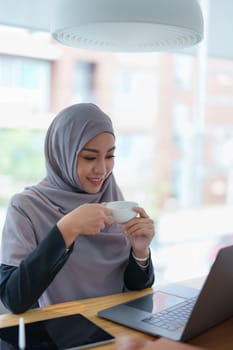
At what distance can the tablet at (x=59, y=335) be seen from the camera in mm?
958

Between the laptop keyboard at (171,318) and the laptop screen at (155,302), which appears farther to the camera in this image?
the laptop screen at (155,302)

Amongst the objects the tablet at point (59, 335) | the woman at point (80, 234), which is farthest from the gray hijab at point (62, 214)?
the tablet at point (59, 335)

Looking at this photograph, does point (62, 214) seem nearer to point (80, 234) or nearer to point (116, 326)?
point (80, 234)

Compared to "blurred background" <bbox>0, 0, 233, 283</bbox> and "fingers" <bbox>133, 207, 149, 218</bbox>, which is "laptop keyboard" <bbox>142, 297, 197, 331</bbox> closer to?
"fingers" <bbox>133, 207, 149, 218</bbox>

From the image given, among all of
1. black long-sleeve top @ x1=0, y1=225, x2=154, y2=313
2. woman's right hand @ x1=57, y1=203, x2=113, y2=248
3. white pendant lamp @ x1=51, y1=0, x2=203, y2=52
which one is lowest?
black long-sleeve top @ x1=0, y1=225, x2=154, y2=313

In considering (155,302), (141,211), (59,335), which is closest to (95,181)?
(141,211)

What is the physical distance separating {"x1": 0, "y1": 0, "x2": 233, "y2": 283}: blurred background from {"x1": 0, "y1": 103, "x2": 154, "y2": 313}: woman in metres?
1.62

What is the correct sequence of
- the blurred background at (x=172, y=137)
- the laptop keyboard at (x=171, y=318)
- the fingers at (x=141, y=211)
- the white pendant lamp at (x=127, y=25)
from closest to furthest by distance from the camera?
the white pendant lamp at (x=127, y=25) → the laptop keyboard at (x=171, y=318) → the fingers at (x=141, y=211) → the blurred background at (x=172, y=137)

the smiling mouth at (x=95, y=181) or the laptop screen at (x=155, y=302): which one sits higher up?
the smiling mouth at (x=95, y=181)

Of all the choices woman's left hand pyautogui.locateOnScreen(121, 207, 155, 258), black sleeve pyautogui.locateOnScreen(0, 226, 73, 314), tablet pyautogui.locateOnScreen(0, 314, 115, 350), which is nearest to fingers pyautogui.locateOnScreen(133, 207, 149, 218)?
woman's left hand pyautogui.locateOnScreen(121, 207, 155, 258)

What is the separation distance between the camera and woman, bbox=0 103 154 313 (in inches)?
52.4

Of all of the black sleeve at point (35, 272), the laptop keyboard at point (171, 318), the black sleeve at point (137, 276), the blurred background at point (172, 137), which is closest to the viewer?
the laptop keyboard at point (171, 318)

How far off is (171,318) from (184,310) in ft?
0.22

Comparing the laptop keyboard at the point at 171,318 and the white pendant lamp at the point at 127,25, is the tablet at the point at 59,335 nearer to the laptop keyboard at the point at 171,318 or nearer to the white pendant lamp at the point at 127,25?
the laptop keyboard at the point at 171,318
